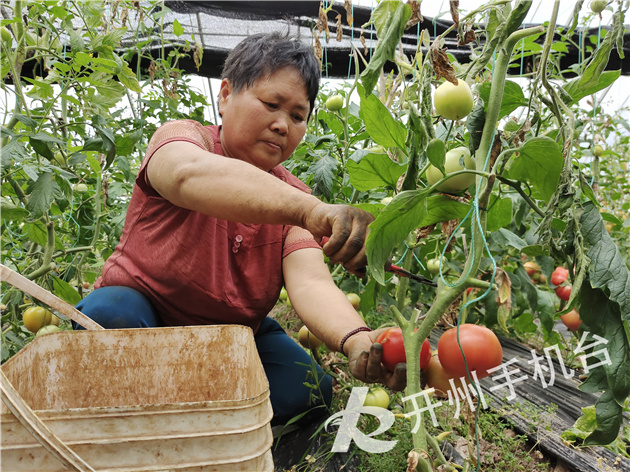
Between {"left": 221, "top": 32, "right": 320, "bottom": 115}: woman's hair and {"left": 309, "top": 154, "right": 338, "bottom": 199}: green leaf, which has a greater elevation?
{"left": 221, "top": 32, "right": 320, "bottom": 115}: woman's hair

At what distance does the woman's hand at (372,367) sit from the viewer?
98 centimetres

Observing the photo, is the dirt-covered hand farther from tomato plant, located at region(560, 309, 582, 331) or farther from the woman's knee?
tomato plant, located at region(560, 309, 582, 331)

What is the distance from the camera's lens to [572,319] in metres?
2.13

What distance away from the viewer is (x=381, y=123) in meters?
0.99

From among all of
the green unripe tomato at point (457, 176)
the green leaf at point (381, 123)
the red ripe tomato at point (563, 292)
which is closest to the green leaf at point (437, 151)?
the green unripe tomato at point (457, 176)

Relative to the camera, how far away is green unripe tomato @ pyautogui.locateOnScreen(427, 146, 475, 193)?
0.89 m

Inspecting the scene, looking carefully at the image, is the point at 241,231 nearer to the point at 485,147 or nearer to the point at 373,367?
the point at 373,367

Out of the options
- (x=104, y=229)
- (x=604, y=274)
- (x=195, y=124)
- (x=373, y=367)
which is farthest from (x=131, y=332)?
(x=104, y=229)

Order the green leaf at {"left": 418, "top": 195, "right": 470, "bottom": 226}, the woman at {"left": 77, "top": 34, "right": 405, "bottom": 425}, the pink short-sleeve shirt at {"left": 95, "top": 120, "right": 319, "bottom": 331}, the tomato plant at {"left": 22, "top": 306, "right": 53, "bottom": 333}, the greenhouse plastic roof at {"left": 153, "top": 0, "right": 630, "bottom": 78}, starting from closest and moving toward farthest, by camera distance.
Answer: the green leaf at {"left": 418, "top": 195, "right": 470, "bottom": 226}
the woman at {"left": 77, "top": 34, "right": 405, "bottom": 425}
the pink short-sleeve shirt at {"left": 95, "top": 120, "right": 319, "bottom": 331}
the tomato plant at {"left": 22, "top": 306, "right": 53, "bottom": 333}
the greenhouse plastic roof at {"left": 153, "top": 0, "right": 630, "bottom": 78}

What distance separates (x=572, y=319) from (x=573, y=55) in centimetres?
293

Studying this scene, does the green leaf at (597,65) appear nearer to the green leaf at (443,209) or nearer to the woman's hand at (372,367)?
the green leaf at (443,209)

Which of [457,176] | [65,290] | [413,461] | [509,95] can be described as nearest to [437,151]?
[457,176]

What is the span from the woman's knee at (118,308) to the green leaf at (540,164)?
1.03 meters

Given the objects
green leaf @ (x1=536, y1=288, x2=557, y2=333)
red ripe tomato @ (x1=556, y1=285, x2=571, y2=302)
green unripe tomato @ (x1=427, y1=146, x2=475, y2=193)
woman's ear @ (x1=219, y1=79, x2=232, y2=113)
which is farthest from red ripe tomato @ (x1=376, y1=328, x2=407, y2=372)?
red ripe tomato @ (x1=556, y1=285, x2=571, y2=302)
